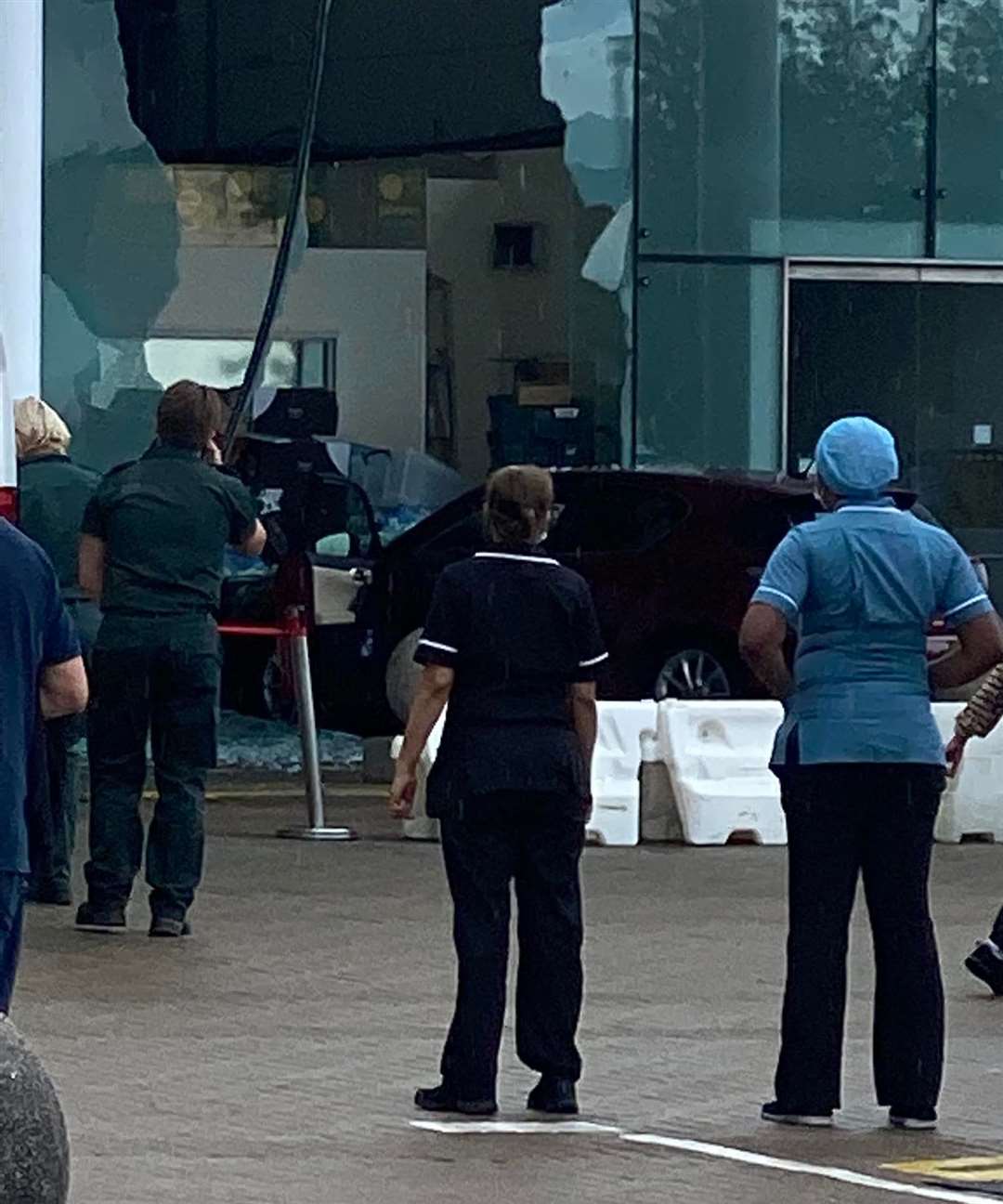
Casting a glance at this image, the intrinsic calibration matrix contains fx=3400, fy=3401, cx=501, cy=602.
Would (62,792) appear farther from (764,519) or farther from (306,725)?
(764,519)

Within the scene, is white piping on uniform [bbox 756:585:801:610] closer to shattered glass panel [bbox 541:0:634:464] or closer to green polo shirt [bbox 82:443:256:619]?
green polo shirt [bbox 82:443:256:619]

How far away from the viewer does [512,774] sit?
356 inches

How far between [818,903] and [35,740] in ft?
7.47

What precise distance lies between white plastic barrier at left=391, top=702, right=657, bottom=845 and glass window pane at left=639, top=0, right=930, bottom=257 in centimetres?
627

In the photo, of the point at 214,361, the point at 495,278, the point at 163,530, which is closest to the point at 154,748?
the point at 163,530

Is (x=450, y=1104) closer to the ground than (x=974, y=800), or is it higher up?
higher up

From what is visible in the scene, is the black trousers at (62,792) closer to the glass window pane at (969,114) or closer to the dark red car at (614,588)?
the dark red car at (614,588)

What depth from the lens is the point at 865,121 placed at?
22.1 m

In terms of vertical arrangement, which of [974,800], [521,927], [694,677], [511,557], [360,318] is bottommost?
[974,800]

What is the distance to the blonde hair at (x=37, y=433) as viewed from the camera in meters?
13.6

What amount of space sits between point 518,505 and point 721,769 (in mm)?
7297

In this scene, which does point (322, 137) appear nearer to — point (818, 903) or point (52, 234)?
point (52, 234)

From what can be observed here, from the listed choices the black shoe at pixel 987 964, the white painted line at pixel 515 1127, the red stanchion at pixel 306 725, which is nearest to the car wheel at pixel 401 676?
the red stanchion at pixel 306 725

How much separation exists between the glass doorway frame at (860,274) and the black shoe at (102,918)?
33.5 ft
